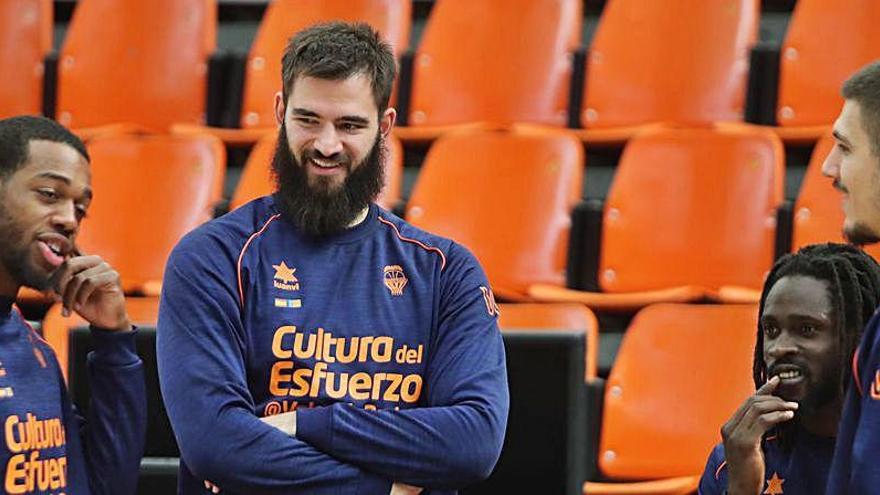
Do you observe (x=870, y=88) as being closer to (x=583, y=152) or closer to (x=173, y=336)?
(x=173, y=336)

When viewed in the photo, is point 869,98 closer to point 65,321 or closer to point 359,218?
point 359,218

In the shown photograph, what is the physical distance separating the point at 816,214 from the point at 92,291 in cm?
220

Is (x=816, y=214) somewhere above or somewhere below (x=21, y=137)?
below

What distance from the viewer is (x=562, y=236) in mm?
4375

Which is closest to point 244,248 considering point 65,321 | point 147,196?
point 65,321

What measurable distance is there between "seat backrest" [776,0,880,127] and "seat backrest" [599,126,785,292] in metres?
0.28

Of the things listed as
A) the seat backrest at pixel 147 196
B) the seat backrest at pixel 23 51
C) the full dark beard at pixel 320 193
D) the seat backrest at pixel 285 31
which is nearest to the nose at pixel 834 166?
the full dark beard at pixel 320 193

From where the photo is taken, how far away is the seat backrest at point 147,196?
4.60 metres

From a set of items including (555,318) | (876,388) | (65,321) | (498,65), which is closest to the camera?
(876,388)

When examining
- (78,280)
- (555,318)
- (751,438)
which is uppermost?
(78,280)

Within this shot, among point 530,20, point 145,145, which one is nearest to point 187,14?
point 145,145

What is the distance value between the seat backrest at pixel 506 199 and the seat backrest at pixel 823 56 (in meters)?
0.66

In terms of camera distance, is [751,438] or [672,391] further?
[672,391]

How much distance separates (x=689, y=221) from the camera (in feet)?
14.2
